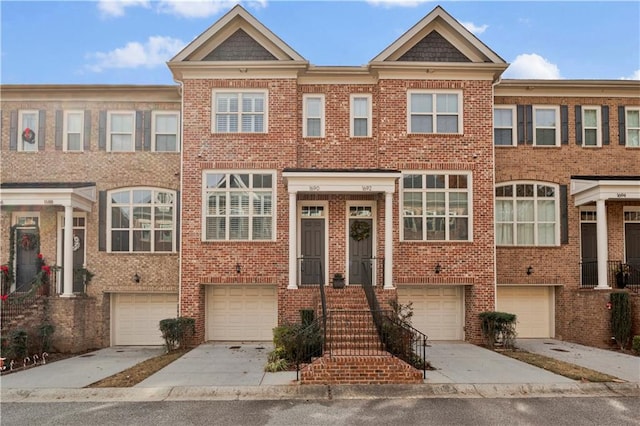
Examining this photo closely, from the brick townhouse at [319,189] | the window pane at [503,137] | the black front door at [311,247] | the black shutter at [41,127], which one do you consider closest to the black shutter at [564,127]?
the brick townhouse at [319,189]

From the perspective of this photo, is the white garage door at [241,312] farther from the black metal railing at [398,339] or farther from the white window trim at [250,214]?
the black metal railing at [398,339]

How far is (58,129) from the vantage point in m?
15.4

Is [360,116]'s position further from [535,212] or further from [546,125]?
[535,212]

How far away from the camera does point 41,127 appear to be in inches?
608

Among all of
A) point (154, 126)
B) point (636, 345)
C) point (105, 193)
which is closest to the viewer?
point (636, 345)

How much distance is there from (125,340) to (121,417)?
848cm

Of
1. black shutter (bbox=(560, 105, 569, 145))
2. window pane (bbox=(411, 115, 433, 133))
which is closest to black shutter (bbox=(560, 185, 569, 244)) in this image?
black shutter (bbox=(560, 105, 569, 145))

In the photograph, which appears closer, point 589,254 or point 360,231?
point 360,231

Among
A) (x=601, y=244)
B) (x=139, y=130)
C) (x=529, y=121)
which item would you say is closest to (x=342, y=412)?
(x=601, y=244)

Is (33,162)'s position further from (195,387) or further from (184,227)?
(195,387)

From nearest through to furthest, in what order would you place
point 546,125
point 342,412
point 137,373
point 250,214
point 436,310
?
1. point 342,412
2. point 137,373
3. point 250,214
4. point 436,310
5. point 546,125

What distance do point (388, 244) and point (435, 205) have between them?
86.4 inches

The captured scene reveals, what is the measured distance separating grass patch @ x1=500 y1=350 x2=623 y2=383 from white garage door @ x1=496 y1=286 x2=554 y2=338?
3.26 metres

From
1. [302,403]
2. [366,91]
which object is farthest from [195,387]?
[366,91]
